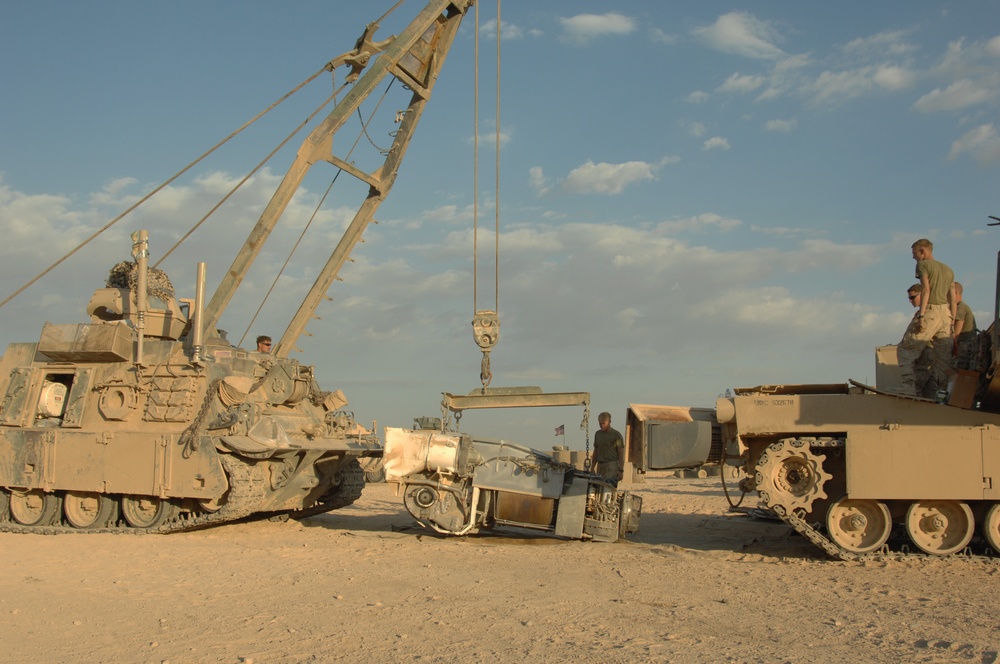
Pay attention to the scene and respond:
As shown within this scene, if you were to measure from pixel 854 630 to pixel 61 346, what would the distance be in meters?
11.7

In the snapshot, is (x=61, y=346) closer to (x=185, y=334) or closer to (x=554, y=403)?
(x=185, y=334)

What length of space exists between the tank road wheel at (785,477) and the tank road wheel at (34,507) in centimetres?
979

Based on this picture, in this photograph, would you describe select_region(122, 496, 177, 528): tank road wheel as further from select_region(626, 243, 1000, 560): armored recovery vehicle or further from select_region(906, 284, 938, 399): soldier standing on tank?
select_region(906, 284, 938, 399): soldier standing on tank

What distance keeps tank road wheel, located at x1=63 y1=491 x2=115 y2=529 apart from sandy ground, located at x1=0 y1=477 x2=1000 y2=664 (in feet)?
2.80

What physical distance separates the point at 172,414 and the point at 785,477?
812 cm

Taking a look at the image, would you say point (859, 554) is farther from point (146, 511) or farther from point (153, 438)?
point (146, 511)

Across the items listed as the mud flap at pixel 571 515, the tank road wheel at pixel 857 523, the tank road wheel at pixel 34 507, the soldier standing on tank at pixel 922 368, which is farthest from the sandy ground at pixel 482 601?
the soldier standing on tank at pixel 922 368

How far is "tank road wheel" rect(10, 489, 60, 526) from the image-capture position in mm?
12883

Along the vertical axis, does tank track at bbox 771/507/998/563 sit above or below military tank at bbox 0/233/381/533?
below

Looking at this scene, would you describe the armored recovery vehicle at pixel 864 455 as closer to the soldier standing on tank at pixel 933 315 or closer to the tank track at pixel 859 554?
the tank track at pixel 859 554

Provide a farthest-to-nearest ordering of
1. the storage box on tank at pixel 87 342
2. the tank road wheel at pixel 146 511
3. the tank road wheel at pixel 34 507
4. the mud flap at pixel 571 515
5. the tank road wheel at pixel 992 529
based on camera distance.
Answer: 1. the storage box on tank at pixel 87 342
2. the tank road wheel at pixel 34 507
3. the tank road wheel at pixel 146 511
4. the mud flap at pixel 571 515
5. the tank road wheel at pixel 992 529

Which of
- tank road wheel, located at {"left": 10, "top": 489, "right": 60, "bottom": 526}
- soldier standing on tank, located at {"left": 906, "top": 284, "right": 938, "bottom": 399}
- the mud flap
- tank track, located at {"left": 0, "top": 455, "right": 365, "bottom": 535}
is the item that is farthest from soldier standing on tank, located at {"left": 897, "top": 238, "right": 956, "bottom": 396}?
tank road wheel, located at {"left": 10, "top": 489, "right": 60, "bottom": 526}

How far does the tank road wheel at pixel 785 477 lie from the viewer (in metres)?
9.46

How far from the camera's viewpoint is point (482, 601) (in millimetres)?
7395
